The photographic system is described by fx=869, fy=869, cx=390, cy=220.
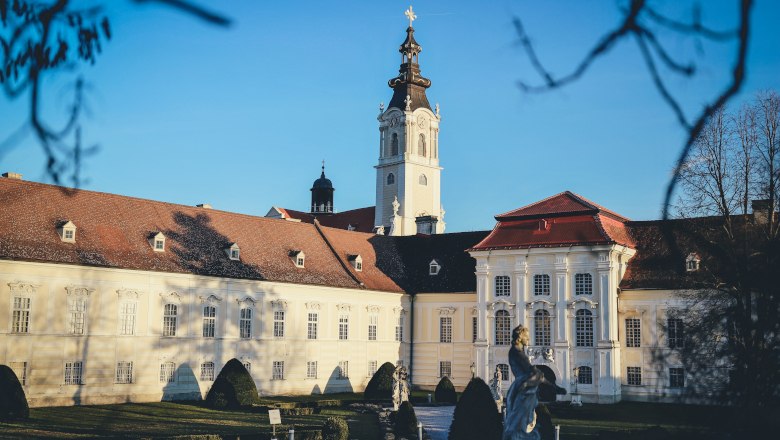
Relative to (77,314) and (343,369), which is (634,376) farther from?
(77,314)

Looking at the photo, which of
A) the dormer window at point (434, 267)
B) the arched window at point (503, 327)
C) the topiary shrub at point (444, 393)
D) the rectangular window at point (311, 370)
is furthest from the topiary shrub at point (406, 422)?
the dormer window at point (434, 267)

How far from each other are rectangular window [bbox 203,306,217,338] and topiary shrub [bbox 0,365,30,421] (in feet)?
41.4

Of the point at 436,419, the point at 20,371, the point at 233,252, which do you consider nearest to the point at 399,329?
the point at 233,252

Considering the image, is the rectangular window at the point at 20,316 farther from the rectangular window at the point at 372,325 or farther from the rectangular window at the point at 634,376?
the rectangular window at the point at 634,376

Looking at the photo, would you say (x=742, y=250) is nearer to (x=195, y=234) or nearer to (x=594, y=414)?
(x=594, y=414)

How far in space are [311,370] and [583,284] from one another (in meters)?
15.3

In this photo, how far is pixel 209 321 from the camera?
43094 mm

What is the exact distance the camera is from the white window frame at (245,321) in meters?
44.4

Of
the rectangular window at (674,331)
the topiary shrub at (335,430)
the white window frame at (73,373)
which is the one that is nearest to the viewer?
the topiary shrub at (335,430)

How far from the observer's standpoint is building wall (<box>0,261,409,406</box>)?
36344 millimetres

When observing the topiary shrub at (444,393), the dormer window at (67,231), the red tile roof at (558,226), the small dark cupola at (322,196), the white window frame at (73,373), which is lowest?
the topiary shrub at (444,393)

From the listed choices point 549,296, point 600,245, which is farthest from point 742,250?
point 549,296

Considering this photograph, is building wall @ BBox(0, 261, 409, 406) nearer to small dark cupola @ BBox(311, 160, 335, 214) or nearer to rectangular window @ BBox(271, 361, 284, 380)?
rectangular window @ BBox(271, 361, 284, 380)

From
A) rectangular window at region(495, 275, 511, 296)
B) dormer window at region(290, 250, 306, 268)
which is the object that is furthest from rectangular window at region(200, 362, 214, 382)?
rectangular window at region(495, 275, 511, 296)
